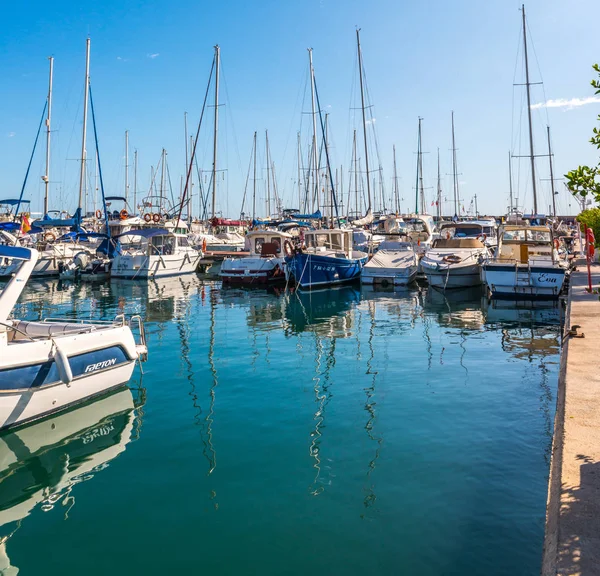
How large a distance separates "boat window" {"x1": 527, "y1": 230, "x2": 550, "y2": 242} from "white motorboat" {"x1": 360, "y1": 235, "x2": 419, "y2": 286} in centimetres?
659

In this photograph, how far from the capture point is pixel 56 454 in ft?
26.1

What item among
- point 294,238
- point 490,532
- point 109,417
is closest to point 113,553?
point 490,532

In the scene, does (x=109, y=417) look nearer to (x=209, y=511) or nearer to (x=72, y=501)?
(x=72, y=501)

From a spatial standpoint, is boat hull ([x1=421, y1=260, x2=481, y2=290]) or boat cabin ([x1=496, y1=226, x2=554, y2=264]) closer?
boat cabin ([x1=496, y1=226, x2=554, y2=264])

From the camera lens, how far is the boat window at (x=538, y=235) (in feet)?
80.7

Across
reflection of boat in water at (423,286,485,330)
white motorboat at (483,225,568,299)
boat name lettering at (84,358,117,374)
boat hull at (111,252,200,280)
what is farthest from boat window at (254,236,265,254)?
boat name lettering at (84,358,117,374)

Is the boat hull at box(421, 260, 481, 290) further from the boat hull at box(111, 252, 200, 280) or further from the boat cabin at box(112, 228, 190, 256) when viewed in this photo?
the boat cabin at box(112, 228, 190, 256)

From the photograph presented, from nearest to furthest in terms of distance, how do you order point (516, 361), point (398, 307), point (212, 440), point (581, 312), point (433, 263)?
point (212, 440) → point (516, 361) → point (581, 312) → point (398, 307) → point (433, 263)

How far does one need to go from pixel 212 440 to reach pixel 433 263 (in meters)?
20.4

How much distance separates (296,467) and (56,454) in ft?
11.2

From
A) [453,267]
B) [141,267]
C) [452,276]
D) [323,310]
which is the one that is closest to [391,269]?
[452,276]

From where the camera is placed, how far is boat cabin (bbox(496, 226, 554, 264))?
77.9 feet

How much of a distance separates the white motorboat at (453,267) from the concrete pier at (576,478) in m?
16.7

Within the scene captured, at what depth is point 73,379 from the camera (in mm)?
9242
